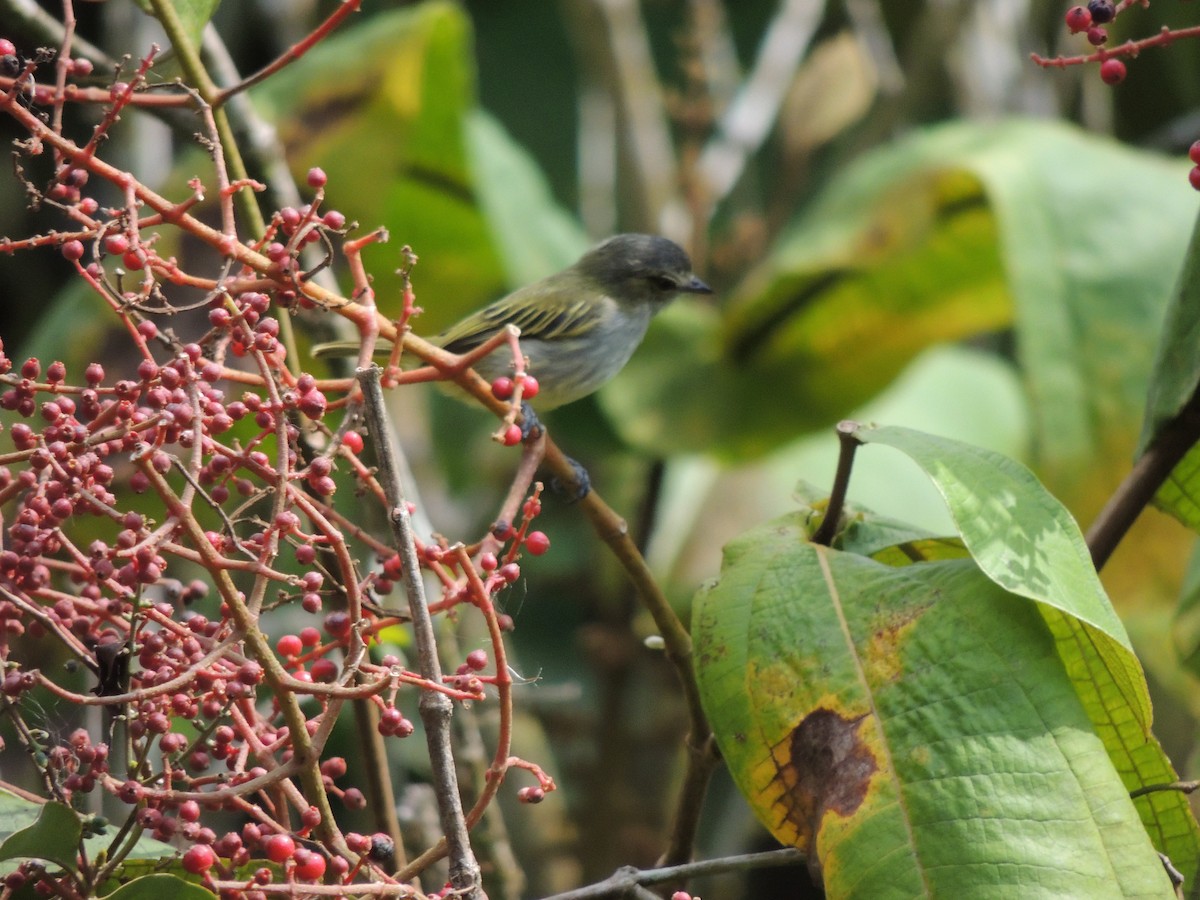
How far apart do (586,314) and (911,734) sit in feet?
6.56

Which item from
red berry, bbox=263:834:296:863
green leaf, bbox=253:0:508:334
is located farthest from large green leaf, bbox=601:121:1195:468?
red berry, bbox=263:834:296:863

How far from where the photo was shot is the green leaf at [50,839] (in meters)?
0.94

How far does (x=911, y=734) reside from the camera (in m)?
1.15

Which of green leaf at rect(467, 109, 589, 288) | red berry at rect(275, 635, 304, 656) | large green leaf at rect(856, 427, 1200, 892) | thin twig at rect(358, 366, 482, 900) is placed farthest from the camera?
green leaf at rect(467, 109, 589, 288)

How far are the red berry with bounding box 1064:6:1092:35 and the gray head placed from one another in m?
1.95

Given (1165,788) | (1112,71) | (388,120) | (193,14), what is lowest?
(1165,788)

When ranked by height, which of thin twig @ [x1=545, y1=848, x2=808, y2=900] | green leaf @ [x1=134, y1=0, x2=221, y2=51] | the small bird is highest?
green leaf @ [x1=134, y1=0, x2=221, y2=51]

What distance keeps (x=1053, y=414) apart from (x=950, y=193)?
1089 mm

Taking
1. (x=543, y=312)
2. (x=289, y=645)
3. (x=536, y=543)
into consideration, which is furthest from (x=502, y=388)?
(x=543, y=312)

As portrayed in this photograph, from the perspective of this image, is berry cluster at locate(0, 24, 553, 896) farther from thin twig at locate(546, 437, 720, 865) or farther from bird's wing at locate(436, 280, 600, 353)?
bird's wing at locate(436, 280, 600, 353)

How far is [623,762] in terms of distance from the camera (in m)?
3.92

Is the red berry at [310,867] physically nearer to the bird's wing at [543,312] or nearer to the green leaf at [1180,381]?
the green leaf at [1180,381]

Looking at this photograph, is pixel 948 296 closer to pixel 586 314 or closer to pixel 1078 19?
pixel 586 314

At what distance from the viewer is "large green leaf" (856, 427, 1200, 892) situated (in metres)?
1.12
